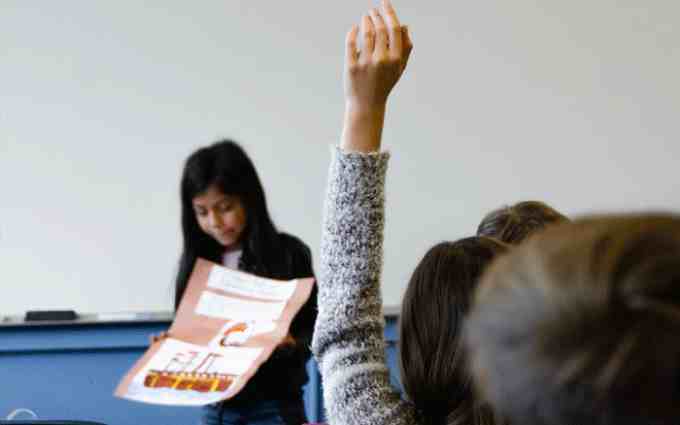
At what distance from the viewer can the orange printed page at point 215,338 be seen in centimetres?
172

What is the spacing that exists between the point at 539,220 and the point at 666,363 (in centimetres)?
107

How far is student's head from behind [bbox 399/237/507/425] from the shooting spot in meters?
0.72

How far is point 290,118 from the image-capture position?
9.59 feet

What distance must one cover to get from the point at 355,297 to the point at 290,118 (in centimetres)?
221

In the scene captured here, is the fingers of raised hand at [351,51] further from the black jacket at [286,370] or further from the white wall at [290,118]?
the white wall at [290,118]

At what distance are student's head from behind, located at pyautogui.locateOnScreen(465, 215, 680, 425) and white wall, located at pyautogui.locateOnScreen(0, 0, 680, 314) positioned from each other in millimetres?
2520

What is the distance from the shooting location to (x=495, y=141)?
9.71 ft

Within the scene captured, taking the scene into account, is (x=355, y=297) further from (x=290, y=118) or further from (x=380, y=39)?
(x=290, y=118)

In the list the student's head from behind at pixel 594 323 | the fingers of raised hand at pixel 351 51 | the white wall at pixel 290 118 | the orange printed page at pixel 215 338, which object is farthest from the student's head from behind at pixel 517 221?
the white wall at pixel 290 118

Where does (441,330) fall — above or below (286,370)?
above

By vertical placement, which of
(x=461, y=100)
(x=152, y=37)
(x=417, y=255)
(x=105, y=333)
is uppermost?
(x=152, y=37)

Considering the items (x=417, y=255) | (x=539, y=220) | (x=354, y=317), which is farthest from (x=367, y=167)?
(x=417, y=255)

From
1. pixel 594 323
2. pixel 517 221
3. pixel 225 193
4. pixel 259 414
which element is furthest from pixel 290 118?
pixel 594 323

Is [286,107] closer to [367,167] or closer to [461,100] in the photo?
[461,100]
